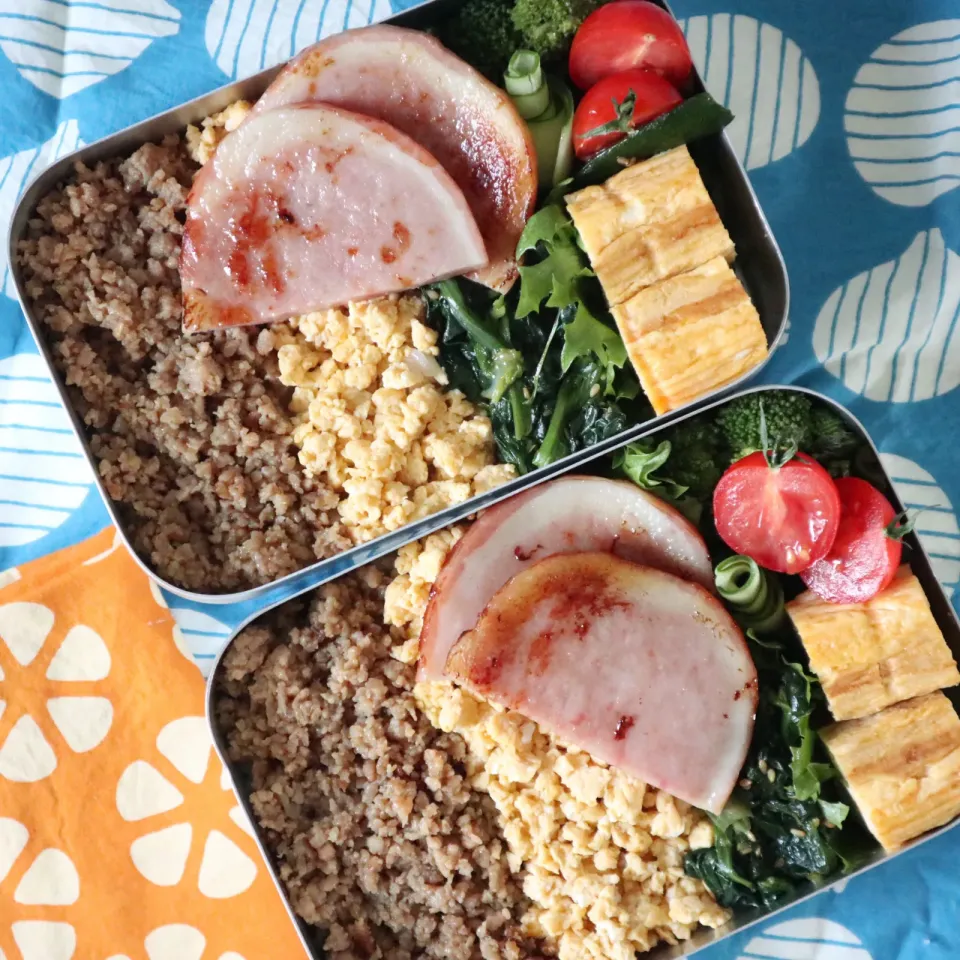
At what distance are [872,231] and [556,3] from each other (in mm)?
948

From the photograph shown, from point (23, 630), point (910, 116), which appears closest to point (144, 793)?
point (23, 630)

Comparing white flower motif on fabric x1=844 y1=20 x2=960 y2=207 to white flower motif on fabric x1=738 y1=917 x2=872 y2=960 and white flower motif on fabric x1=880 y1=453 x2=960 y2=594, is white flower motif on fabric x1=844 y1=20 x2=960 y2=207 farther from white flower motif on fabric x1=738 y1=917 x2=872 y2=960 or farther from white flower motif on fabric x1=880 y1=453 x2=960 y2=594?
white flower motif on fabric x1=738 y1=917 x2=872 y2=960

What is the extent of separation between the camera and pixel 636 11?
224cm

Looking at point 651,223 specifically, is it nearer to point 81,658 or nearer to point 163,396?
point 163,396

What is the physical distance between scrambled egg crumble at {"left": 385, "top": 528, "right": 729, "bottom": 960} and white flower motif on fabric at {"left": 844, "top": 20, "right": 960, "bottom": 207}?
1599 millimetres

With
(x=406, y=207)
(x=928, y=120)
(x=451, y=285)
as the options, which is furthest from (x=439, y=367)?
(x=928, y=120)

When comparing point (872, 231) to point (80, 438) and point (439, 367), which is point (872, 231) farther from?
point (80, 438)

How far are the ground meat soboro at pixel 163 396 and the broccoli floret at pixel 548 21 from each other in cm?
91

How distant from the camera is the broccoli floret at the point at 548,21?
228 cm

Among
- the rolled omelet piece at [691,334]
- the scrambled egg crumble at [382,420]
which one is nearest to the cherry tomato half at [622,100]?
the rolled omelet piece at [691,334]

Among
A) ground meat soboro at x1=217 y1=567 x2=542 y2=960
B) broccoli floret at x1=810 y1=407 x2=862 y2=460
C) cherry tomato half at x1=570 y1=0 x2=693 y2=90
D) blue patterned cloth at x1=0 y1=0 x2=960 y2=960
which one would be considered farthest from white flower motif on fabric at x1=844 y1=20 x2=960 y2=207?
ground meat soboro at x1=217 y1=567 x2=542 y2=960

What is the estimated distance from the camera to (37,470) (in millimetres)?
2506

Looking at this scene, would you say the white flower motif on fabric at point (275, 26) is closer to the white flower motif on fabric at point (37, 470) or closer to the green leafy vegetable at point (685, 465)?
the white flower motif on fabric at point (37, 470)

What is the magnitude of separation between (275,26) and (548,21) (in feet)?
2.43
